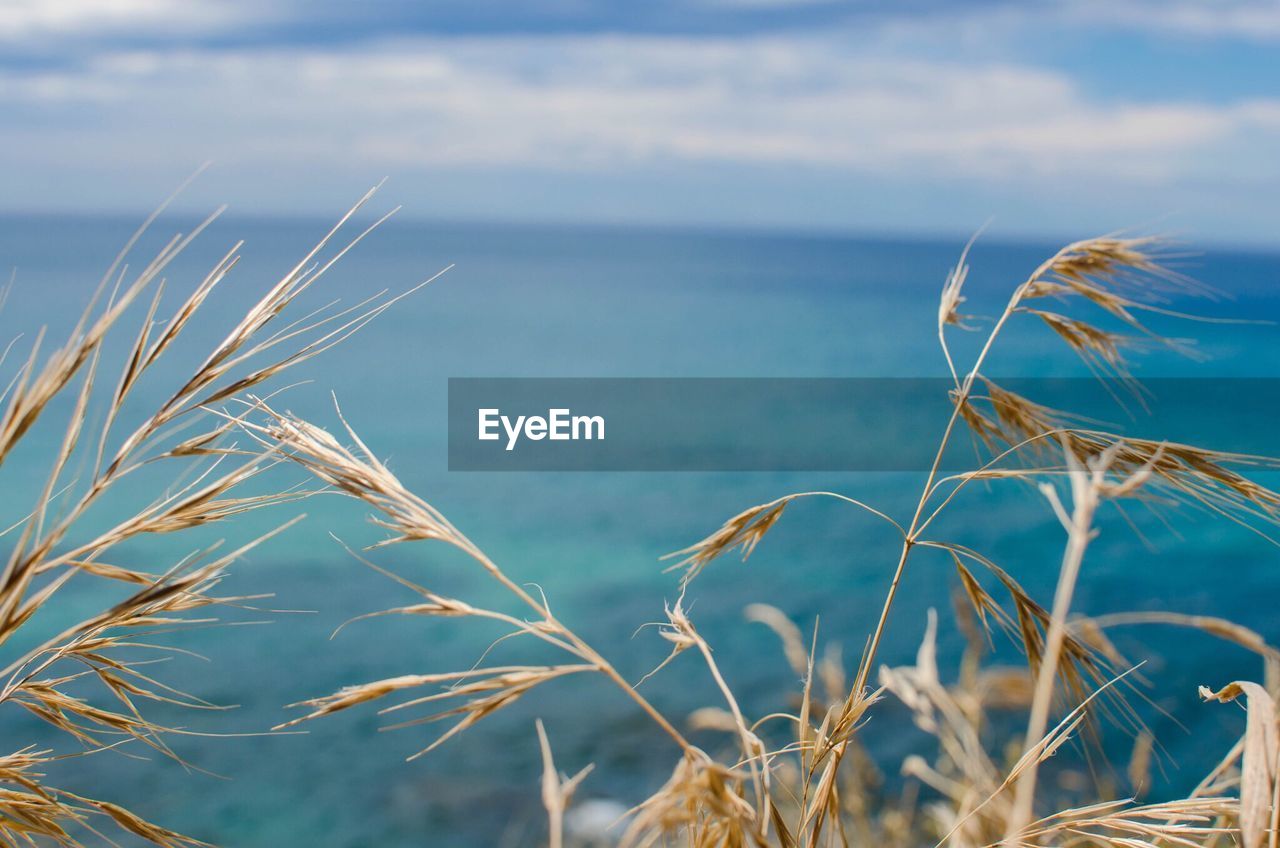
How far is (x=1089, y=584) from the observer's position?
1194 cm

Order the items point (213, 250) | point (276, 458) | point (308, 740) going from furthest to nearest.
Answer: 1. point (213, 250)
2. point (308, 740)
3. point (276, 458)

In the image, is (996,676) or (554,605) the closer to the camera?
(996,676)

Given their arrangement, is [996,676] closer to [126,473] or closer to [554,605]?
[126,473]

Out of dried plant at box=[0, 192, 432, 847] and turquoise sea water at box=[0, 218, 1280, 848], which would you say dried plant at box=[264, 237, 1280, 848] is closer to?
dried plant at box=[0, 192, 432, 847]

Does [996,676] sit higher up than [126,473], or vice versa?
[126,473]

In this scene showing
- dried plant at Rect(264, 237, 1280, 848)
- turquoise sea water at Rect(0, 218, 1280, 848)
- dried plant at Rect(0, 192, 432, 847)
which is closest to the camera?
dried plant at Rect(264, 237, 1280, 848)

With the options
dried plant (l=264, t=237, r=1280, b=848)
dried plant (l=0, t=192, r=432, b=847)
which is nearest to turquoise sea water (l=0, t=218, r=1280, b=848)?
dried plant (l=264, t=237, r=1280, b=848)

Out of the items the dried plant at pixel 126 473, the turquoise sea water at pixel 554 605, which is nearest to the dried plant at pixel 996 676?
the dried plant at pixel 126 473

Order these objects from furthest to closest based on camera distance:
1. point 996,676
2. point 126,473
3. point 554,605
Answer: point 554,605
point 996,676
point 126,473

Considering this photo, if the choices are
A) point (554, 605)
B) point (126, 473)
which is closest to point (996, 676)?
point (126, 473)

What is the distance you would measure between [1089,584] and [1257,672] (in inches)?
128

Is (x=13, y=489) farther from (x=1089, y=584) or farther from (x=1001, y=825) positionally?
(x=1001, y=825)

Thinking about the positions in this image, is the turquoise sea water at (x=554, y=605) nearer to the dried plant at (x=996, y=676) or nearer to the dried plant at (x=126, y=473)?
the dried plant at (x=996, y=676)

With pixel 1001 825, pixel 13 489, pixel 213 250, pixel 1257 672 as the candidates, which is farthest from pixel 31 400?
pixel 213 250
